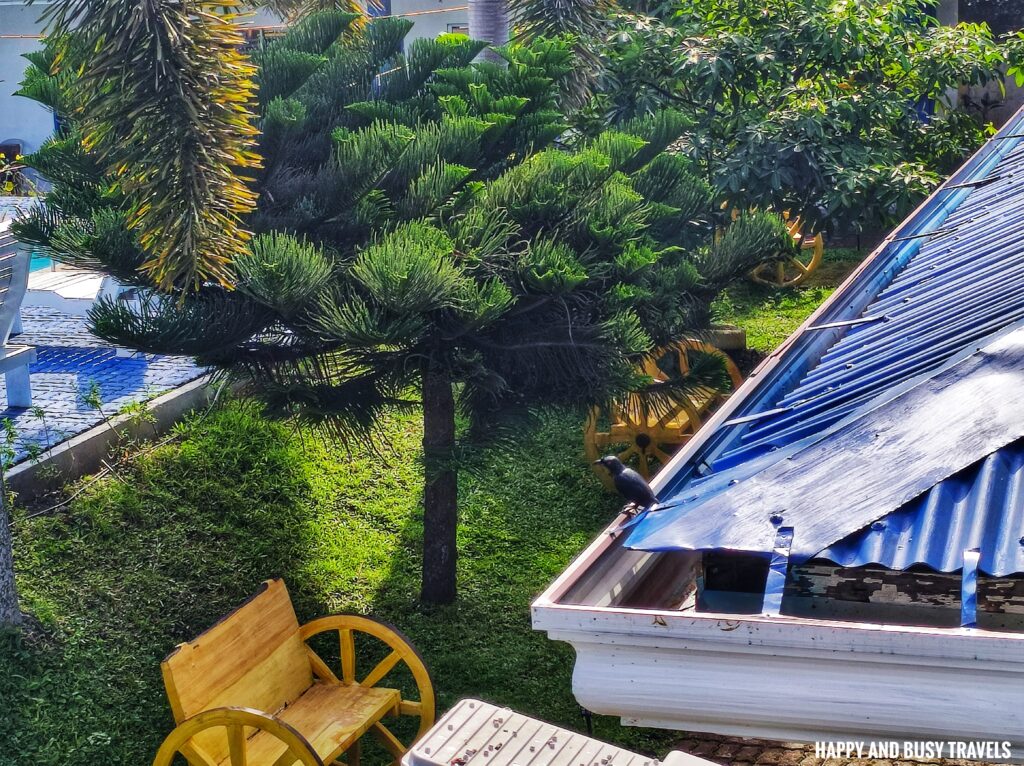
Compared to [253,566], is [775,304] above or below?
below

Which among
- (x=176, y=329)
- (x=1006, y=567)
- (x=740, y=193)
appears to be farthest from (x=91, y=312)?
(x=740, y=193)

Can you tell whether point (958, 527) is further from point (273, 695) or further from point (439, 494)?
point (439, 494)

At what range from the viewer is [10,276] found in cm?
654

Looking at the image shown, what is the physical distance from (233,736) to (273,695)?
618 mm

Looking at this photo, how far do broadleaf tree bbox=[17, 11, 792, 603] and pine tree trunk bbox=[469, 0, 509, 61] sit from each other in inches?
57.6

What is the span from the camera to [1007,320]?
3500 millimetres

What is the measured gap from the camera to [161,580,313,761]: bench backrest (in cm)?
462

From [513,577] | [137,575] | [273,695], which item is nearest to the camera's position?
[273,695]

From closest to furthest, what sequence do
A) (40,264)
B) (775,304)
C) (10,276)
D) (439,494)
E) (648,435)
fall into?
1. (439,494)
2. (10,276)
3. (648,435)
4. (40,264)
5. (775,304)

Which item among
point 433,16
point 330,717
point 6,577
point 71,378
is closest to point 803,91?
point 71,378

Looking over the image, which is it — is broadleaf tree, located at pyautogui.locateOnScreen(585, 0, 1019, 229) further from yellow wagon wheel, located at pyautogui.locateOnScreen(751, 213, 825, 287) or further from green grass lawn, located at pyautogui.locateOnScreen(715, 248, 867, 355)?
yellow wagon wheel, located at pyautogui.locateOnScreen(751, 213, 825, 287)

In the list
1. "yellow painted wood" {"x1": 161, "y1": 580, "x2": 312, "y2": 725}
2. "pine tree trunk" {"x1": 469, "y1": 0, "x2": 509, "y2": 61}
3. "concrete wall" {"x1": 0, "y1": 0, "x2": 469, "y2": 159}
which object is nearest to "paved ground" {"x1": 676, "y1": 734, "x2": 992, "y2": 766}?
"yellow painted wood" {"x1": 161, "y1": 580, "x2": 312, "y2": 725}

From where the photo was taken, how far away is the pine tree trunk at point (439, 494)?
19.1 feet

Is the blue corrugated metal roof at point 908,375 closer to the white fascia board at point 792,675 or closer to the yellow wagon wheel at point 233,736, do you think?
the white fascia board at point 792,675
